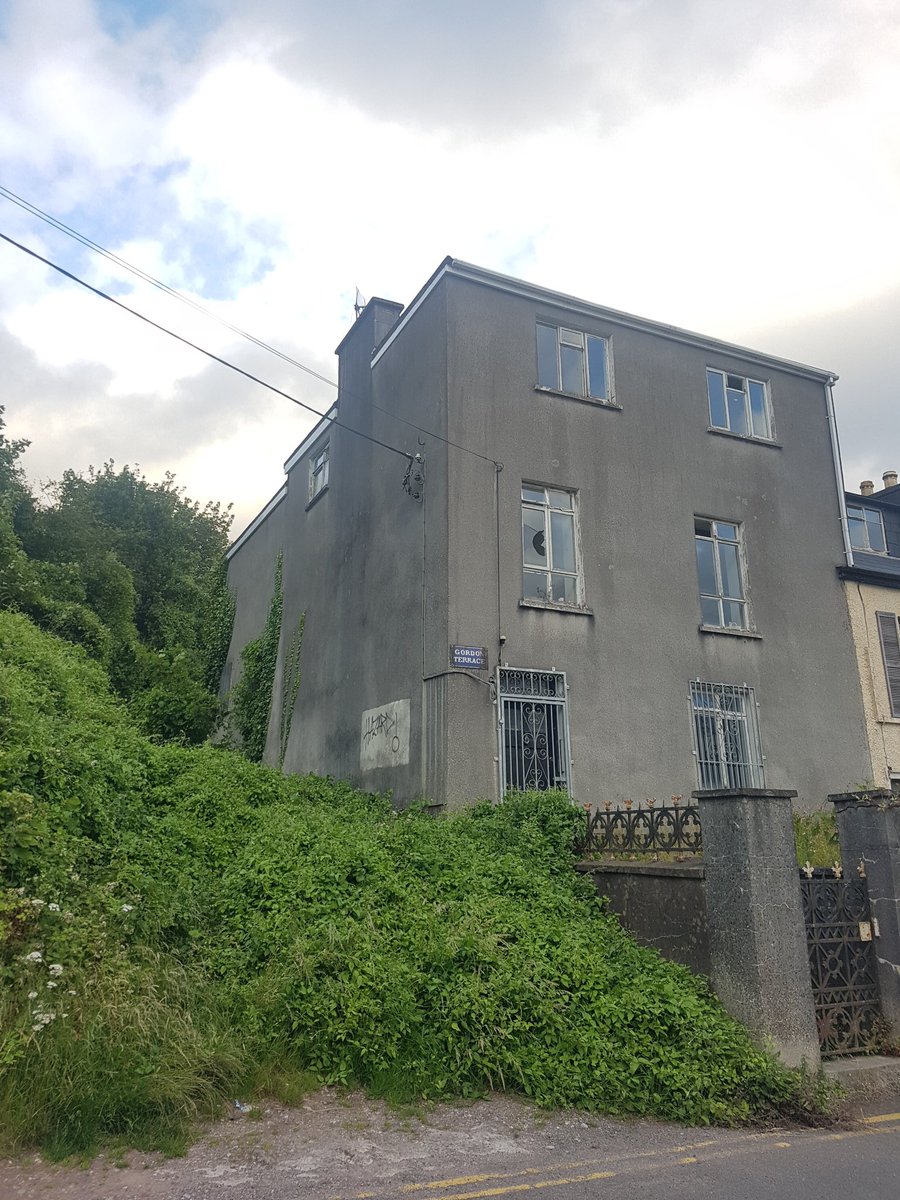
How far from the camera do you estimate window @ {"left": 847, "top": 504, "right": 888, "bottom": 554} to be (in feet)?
61.4

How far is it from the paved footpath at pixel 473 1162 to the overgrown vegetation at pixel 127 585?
11.1m

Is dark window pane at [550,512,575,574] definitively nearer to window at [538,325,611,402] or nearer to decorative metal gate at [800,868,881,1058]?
window at [538,325,611,402]

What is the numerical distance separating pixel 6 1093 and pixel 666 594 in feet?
36.8

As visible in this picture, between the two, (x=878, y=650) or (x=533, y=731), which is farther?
(x=878, y=650)

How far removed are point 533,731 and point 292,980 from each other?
623 cm

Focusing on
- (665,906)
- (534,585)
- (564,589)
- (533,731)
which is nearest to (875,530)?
(564,589)

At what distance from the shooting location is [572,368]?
1485 cm

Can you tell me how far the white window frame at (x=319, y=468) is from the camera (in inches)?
730

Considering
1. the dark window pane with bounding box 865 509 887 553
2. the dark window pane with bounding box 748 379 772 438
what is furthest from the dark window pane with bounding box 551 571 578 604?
the dark window pane with bounding box 865 509 887 553

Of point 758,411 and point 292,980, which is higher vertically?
point 758,411

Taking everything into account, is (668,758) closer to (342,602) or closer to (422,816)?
(422,816)

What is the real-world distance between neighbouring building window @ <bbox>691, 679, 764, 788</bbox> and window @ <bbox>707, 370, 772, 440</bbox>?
484 centimetres

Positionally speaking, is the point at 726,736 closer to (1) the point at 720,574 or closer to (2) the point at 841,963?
(1) the point at 720,574

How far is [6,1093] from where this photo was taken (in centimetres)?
543
